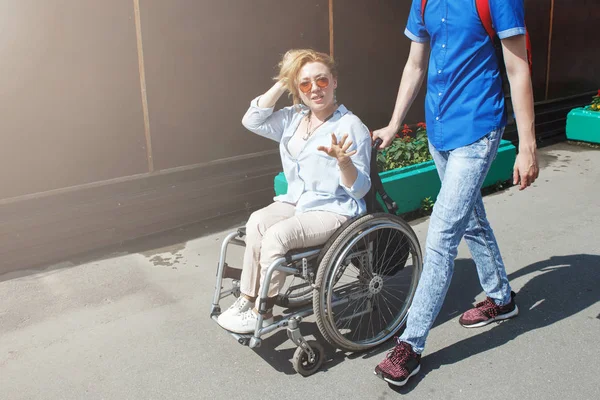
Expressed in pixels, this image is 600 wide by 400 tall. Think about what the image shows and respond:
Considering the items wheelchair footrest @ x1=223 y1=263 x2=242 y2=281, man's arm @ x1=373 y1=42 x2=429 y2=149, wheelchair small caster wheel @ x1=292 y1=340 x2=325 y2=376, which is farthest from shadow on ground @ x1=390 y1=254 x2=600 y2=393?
man's arm @ x1=373 y1=42 x2=429 y2=149

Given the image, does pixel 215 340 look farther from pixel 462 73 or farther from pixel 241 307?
pixel 462 73

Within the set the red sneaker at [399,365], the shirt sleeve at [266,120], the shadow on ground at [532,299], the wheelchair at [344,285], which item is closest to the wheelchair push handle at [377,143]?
the wheelchair at [344,285]

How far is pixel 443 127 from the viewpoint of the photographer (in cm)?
326

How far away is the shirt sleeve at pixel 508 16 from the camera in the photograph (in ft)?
9.61

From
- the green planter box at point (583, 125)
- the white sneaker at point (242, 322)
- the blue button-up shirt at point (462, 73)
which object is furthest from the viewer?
the green planter box at point (583, 125)

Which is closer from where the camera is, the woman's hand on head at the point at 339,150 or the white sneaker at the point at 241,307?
the woman's hand on head at the point at 339,150

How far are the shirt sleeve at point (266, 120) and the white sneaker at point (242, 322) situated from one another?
3.25 ft

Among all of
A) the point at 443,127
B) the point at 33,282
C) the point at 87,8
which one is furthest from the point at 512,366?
the point at 87,8

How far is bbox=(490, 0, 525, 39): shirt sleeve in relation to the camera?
2930 millimetres

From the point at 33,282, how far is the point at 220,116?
80.6 inches

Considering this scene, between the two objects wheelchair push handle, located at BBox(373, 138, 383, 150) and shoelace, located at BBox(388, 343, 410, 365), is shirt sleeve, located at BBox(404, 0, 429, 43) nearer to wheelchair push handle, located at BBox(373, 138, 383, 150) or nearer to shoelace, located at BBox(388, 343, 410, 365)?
wheelchair push handle, located at BBox(373, 138, 383, 150)

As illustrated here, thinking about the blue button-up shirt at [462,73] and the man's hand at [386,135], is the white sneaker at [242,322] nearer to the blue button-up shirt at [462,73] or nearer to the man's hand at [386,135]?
the man's hand at [386,135]

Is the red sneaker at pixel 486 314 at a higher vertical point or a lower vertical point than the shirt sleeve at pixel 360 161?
lower

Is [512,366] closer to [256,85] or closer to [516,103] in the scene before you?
[516,103]
